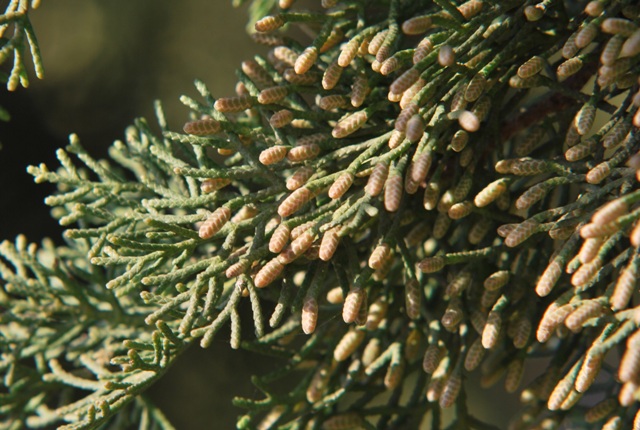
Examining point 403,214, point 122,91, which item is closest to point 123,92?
point 122,91

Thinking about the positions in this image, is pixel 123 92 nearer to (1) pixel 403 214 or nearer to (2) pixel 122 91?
(2) pixel 122 91

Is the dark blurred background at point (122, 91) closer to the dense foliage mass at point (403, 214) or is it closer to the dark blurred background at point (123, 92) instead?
the dark blurred background at point (123, 92)

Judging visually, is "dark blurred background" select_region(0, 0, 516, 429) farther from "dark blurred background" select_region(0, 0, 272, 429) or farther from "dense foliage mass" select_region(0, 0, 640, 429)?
"dense foliage mass" select_region(0, 0, 640, 429)

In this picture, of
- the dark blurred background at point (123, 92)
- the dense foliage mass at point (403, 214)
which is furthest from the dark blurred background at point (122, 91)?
the dense foliage mass at point (403, 214)

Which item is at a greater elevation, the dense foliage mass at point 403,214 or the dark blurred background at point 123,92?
the dark blurred background at point 123,92

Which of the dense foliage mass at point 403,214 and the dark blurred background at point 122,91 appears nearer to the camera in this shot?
the dense foliage mass at point 403,214
